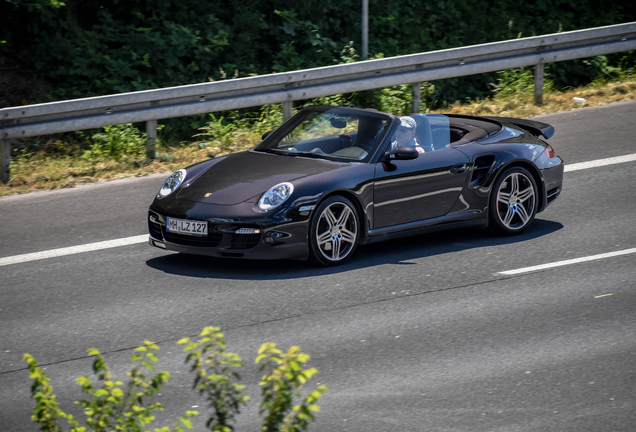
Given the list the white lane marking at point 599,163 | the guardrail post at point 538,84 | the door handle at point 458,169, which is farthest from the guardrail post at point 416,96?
the door handle at point 458,169

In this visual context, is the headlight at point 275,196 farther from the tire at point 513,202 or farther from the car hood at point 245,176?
the tire at point 513,202

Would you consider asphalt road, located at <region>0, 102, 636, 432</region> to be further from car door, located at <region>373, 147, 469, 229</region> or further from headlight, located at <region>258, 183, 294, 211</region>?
headlight, located at <region>258, 183, 294, 211</region>

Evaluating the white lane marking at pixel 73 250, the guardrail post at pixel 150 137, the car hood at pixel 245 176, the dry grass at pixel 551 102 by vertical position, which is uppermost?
the car hood at pixel 245 176

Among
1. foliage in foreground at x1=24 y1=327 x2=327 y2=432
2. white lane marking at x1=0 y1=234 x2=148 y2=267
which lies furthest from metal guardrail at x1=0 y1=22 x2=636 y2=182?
foliage in foreground at x1=24 y1=327 x2=327 y2=432

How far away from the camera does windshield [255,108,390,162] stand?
8266mm

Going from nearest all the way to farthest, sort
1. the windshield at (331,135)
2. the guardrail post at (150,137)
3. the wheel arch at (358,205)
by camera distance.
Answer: the wheel arch at (358,205), the windshield at (331,135), the guardrail post at (150,137)

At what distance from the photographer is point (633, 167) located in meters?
10.9

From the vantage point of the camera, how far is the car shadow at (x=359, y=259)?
760cm

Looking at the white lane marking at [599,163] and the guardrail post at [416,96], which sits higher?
the guardrail post at [416,96]

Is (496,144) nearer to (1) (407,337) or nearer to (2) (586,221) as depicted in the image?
(2) (586,221)

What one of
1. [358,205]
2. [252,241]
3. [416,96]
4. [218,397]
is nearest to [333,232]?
[358,205]

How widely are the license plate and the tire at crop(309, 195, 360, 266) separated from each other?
914mm

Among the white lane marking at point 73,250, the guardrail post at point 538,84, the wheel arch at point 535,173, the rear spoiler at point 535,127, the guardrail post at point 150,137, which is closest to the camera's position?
the white lane marking at point 73,250

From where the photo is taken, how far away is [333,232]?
771 cm
